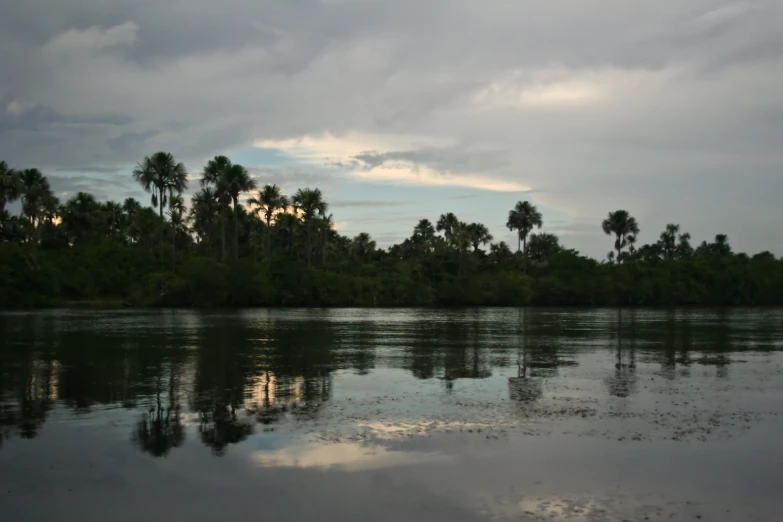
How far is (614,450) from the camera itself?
1323 cm

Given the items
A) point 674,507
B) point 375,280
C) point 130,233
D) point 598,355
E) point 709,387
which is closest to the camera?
point 674,507

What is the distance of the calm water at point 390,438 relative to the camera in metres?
10.2

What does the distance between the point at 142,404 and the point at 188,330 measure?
3008 cm

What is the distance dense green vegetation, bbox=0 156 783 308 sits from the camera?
311ft

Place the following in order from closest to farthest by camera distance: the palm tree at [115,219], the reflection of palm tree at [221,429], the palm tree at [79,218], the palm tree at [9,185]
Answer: the reflection of palm tree at [221,429]
the palm tree at [9,185]
the palm tree at [79,218]
the palm tree at [115,219]

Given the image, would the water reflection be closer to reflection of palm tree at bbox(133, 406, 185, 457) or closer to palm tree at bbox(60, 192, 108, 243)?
reflection of palm tree at bbox(133, 406, 185, 457)

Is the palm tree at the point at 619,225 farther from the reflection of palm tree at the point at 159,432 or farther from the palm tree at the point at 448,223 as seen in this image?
the reflection of palm tree at the point at 159,432

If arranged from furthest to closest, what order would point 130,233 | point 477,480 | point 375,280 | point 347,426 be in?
point 130,233
point 375,280
point 347,426
point 477,480

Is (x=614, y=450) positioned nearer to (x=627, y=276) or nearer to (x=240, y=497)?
(x=240, y=497)

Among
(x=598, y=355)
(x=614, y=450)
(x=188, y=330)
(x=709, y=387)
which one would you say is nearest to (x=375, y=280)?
(x=188, y=330)

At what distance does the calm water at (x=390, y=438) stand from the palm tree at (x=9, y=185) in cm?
7247

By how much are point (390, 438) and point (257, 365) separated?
13.0 m

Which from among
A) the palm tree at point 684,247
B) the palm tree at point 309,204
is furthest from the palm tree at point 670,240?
the palm tree at point 309,204

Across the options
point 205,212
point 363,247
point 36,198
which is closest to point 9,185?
point 36,198
